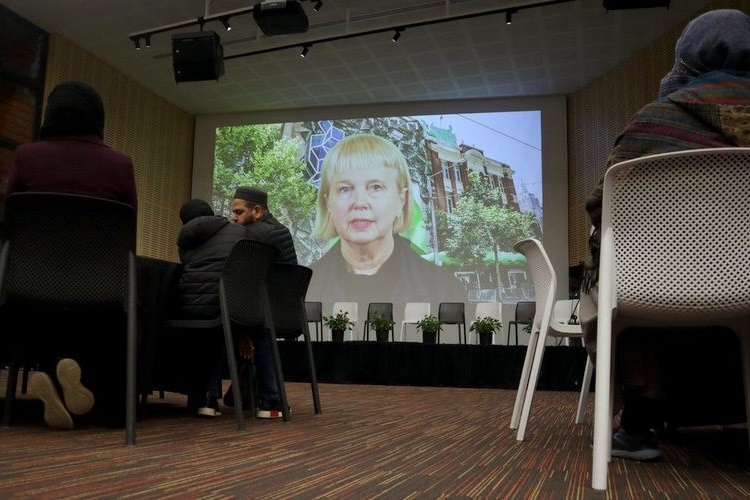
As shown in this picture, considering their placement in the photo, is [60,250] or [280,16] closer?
[60,250]

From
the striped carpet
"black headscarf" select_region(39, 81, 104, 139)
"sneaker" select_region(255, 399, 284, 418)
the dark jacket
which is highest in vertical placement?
"black headscarf" select_region(39, 81, 104, 139)

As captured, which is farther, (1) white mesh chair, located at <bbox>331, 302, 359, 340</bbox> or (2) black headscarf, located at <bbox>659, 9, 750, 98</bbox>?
(1) white mesh chair, located at <bbox>331, 302, 359, 340</bbox>

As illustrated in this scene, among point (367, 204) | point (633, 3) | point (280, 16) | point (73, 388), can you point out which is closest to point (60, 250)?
point (73, 388)

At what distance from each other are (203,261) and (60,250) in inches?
32.3

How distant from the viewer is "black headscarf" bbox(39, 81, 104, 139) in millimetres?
2121

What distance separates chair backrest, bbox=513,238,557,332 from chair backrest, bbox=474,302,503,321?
5740 millimetres

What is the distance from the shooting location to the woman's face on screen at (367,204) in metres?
9.15

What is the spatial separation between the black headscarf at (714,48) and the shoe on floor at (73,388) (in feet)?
6.27

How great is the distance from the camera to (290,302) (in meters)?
3.07

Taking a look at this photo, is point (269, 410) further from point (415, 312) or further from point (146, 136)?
point (146, 136)

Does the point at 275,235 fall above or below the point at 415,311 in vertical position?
above

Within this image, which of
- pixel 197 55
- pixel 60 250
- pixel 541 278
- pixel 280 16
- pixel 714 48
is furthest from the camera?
pixel 197 55

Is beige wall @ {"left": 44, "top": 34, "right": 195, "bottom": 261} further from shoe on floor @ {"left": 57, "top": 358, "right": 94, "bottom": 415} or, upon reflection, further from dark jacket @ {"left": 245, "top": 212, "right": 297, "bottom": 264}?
shoe on floor @ {"left": 57, "top": 358, "right": 94, "bottom": 415}

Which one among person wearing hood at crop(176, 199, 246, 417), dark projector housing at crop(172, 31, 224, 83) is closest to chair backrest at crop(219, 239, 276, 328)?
person wearing hood at crop(176, 199, 246, 417)
